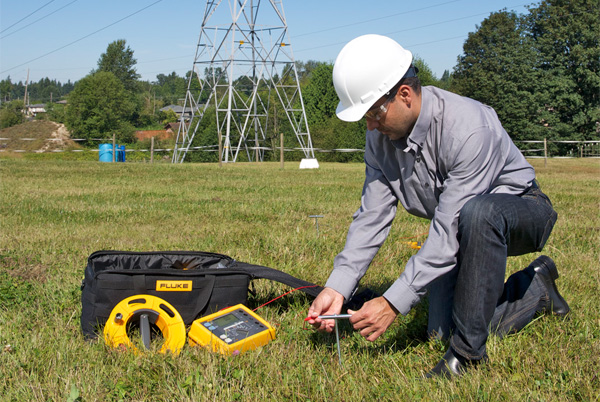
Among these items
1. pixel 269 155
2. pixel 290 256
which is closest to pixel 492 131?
pixel 290 256

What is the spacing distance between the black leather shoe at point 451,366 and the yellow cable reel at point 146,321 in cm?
119

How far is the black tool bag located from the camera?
3000 mm

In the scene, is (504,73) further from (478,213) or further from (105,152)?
(478,213)

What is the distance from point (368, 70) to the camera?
7.97 ft

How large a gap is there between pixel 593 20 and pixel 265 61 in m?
27.8

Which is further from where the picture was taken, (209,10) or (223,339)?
(209,10)

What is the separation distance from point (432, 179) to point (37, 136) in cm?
6904

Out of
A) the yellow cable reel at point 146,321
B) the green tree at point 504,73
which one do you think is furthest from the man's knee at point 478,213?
the green tree at point 504,73

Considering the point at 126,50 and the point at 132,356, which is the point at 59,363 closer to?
the point at 132,356

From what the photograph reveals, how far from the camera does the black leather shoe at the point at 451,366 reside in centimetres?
239

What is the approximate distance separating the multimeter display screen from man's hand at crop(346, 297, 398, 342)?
33.2 inches

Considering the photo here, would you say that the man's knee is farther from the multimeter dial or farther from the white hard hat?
the multimeter dial

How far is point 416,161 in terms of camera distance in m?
2.64

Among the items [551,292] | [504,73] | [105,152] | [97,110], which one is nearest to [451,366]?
[551,292]
